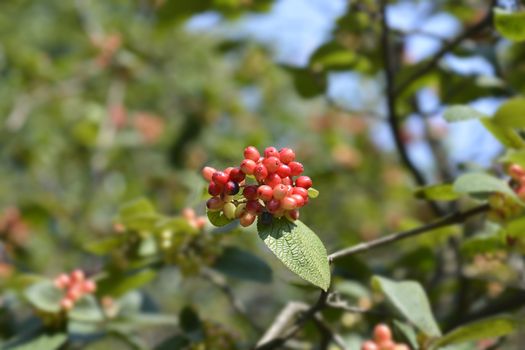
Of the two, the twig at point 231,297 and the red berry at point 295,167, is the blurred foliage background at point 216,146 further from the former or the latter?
the red berry at point 295,167

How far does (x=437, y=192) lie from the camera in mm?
1458

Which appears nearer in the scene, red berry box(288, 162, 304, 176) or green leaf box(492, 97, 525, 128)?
red berry box(288, 162, 304, 176)

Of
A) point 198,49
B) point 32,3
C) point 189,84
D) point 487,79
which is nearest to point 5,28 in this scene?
point 32,3

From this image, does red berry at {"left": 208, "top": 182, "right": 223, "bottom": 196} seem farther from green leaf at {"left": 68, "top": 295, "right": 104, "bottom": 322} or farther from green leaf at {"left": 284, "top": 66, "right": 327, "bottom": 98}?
green leaf at {"left": 284, "top": 66, "right": 327, "bottom": 98}

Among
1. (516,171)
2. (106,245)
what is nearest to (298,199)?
(516,171)

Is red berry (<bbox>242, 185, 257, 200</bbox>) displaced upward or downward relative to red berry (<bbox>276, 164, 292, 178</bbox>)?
downward

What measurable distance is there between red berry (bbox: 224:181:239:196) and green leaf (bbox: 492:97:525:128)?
0.69 m

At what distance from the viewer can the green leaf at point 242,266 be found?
1.72 meters

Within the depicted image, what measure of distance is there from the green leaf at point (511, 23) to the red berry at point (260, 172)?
2.69 feet

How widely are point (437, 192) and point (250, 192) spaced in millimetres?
580

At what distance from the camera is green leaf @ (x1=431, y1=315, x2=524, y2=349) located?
1.31 metres

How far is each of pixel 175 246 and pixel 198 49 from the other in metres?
7.28

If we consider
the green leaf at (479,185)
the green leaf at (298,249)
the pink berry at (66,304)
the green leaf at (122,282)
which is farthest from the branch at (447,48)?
the pink berry at (66,304)

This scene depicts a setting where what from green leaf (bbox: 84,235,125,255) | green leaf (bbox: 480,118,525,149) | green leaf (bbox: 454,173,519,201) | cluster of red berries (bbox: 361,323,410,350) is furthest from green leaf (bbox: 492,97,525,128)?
green leaf (bbox: 84,235,125,255)
